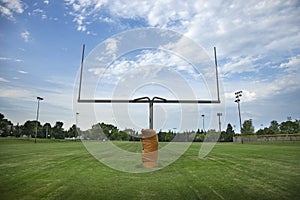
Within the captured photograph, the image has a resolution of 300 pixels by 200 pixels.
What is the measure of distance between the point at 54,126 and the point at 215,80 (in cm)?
9889

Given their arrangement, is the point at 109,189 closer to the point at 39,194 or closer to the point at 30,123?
the point at 39,194

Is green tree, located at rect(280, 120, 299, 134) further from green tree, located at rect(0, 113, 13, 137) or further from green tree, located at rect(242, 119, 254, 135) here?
green tree, located at rect(0, 113, 13, 137)

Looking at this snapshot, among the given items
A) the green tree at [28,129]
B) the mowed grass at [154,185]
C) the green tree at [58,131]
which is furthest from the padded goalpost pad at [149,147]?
the green tree at [58,131]

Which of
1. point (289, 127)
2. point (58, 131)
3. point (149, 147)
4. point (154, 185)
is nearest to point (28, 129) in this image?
point (58, 131)

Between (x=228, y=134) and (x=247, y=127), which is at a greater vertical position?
(x=247, y=127)

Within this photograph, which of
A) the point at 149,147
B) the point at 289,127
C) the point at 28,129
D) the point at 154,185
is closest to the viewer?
the point at 154,185

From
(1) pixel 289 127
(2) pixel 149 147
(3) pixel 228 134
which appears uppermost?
(1) pixel 289 127

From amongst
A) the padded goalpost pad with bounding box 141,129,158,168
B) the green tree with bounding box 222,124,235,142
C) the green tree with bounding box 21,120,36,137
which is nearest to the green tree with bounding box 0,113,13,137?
the green tree with bounding box 21,120,36,137

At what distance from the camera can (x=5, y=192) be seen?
531cm

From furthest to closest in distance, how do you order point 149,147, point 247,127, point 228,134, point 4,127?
point 4,127
point 247,127
point 228,134
point 149,147

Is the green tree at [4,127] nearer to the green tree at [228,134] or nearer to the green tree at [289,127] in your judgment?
the green tree at [228,134]

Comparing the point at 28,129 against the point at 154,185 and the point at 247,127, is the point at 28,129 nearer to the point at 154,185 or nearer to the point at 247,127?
the point at 247,127

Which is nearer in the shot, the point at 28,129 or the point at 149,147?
the point at 149,147

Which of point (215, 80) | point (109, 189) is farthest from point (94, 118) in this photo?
point (215, 80)
